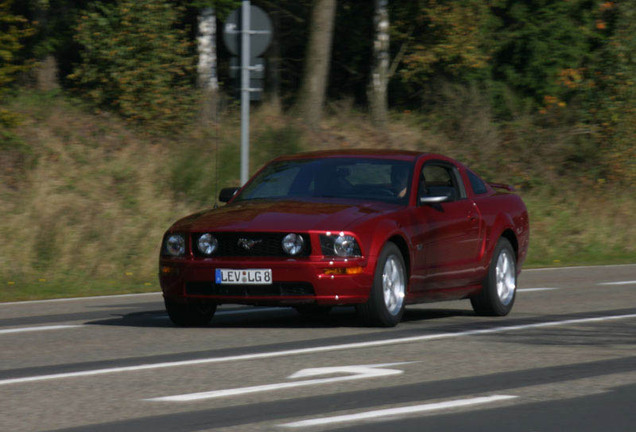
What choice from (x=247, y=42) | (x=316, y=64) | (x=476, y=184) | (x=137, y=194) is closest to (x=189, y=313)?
(x=476, y=184)


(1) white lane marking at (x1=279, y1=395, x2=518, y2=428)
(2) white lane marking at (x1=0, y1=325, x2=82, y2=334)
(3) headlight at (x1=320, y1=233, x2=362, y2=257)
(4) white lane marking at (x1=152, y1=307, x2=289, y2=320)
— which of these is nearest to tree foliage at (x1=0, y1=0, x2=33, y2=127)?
(4) white lane marking at (x1=152, y1=307, x2=289, y2=320)

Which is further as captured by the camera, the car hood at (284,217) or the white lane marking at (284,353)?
the car hood at (284,217)

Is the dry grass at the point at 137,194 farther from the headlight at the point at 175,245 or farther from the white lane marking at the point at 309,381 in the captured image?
the white lane marking at the point at 309,381

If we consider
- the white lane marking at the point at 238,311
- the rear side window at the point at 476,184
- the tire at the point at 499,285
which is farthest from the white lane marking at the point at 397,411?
the rear side window at the point at 476,184

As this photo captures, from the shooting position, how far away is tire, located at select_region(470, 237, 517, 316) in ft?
41.5

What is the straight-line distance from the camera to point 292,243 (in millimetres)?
10773

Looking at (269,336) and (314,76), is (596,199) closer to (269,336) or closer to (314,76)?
(314,76)

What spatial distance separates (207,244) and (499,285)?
324cm

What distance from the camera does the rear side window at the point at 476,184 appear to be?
13182mm

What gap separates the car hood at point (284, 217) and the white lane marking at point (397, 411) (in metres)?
3.57

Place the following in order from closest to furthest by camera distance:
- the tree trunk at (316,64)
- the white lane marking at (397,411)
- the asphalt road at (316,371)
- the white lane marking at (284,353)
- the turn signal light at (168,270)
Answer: the white lane marking at (397,411), the asphalt road at (316,371), the white lane marking at (284,353), the turn signal light at (168,270), the tree trunk at (316,64)

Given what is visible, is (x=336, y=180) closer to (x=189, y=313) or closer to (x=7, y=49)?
(x=189, y=313)

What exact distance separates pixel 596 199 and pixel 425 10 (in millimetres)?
5598

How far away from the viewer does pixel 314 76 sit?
A: 89.8ft
